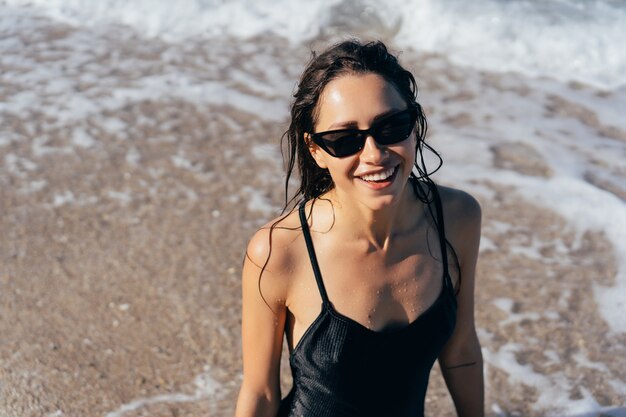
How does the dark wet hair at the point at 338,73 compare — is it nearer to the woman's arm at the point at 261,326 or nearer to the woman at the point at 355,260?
the woman at the point at 355,260

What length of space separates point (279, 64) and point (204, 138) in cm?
159

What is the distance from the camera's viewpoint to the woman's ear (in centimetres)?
229

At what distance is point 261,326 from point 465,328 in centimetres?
66

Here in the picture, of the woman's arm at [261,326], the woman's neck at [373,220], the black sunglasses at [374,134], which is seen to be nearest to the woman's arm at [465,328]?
the woman's neck at [373,220]

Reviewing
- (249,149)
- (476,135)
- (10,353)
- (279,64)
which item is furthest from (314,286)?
(279,64)

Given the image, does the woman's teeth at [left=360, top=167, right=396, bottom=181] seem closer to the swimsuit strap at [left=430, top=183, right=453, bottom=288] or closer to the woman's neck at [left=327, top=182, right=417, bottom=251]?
the woman's neck at [left=327, top=182, right=417, bottom=251]

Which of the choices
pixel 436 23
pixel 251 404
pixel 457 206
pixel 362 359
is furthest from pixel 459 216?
pixel 436 23

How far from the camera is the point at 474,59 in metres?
7.11

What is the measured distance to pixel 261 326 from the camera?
7.75 ft

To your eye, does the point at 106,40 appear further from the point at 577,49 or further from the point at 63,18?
the point at 577,49

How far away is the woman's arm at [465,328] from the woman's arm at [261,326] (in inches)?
21.7

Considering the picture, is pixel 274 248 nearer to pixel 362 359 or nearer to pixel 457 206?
pixel 362 359

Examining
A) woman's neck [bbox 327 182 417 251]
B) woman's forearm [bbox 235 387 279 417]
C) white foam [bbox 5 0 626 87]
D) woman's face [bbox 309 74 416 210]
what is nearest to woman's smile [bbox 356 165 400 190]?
woman's face [bbox 309 74 416 210]

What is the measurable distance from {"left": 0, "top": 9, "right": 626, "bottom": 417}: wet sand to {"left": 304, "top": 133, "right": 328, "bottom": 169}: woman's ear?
1.41 meters
